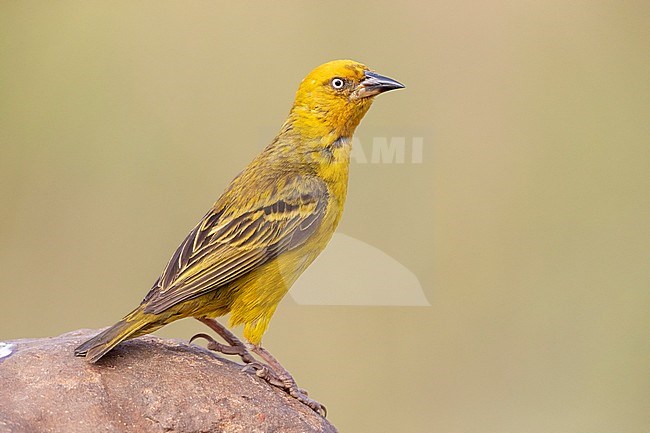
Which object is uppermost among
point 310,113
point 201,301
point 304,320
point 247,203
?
point 310,113

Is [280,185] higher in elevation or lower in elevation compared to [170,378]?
higher

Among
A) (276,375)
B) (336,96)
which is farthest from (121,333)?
(336,96)

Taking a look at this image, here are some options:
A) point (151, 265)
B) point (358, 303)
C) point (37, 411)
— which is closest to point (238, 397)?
point (37, 411)

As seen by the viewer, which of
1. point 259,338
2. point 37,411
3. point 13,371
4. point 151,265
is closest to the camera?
point 37,411

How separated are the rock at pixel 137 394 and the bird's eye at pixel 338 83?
4.98ft

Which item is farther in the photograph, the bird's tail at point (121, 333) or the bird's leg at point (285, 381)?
the bird's leg at point (285, 381)

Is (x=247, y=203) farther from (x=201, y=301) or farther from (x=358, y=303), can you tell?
(x=358, y=303)

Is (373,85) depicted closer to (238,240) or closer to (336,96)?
(336,96)

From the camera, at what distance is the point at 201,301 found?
4.84 metres

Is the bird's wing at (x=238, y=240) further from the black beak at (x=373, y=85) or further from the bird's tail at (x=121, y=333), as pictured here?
Answer: the black beak at (x=373, y=85)

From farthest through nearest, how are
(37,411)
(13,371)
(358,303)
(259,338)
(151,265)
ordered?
(151,265) → (358,303) → (259,338) → (13,371) → (37,411)

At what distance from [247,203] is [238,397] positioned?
1019 mm

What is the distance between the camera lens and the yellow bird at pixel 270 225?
476 cm

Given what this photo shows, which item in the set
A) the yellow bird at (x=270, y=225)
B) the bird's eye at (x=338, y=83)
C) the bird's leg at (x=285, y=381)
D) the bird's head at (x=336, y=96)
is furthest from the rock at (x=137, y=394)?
the bird's eye at (x=338, y=83)
